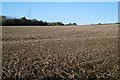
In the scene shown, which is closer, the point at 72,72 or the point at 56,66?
the point at 72,72

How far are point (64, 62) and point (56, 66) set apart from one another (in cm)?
98

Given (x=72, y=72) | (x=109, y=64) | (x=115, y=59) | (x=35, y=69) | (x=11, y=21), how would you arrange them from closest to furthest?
(x=72, y=72) < (x=35, y=69) < (x=109, y=64) < (x=115, y=59) < (x=11, y=21)

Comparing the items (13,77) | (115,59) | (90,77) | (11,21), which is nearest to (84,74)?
(90,77)

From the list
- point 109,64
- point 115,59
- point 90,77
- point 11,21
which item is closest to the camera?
point 90,77

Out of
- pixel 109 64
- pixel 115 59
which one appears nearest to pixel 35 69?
pixel 109 64

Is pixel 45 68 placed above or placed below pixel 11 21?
below

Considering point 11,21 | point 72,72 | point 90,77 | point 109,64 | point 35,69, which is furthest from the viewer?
point 11,21

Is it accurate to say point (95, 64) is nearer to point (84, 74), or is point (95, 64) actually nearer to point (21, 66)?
point (84, 74)

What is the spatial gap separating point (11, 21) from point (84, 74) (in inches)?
3076

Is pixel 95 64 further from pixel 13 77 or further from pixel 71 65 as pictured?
pixel 13 77

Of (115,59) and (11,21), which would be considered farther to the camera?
(11,21)

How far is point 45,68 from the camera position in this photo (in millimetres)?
11086

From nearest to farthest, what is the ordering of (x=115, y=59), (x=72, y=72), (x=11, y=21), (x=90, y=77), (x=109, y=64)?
(x=90, y=77), (x=72, y=72), (x=109, y=64), (x=115, y=59), (x=11, y=21)

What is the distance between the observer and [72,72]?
33.7ft
